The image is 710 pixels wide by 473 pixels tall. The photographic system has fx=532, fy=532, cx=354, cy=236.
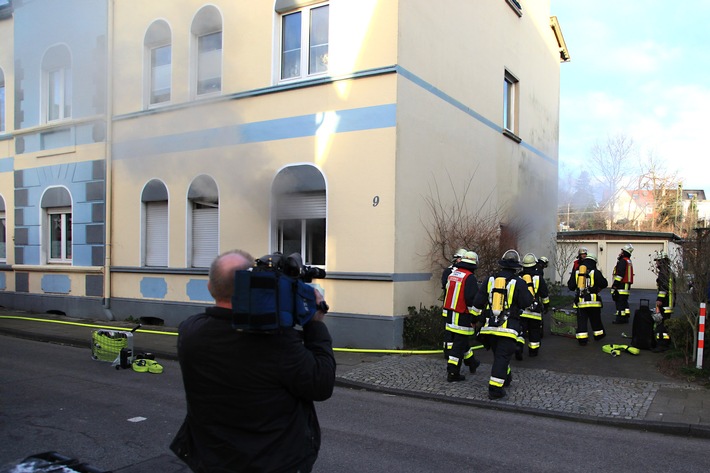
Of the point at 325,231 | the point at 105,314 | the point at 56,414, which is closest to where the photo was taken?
the point at 56,414

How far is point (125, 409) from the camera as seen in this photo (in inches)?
223

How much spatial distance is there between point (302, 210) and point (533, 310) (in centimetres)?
443

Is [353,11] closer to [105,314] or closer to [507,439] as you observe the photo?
[507,439]

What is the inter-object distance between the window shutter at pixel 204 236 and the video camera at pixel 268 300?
923 centimetres

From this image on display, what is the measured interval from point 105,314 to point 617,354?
10.7 metres

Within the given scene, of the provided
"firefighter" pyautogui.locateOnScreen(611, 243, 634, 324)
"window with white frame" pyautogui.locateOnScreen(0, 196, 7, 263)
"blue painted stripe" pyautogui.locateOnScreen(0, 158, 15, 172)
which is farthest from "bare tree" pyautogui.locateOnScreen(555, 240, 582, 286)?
"window with white frame" pyautogui.locateOnScreen(0, 196, 7, 263)

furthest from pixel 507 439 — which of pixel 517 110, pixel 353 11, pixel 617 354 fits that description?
pixel 517 110

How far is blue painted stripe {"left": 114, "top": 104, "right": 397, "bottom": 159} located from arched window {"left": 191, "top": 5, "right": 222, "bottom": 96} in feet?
3.46

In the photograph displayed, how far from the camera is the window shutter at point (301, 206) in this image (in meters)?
9.77

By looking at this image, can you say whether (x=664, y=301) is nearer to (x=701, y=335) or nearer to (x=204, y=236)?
(x=701, y=335)

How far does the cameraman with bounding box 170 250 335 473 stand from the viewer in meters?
1.98

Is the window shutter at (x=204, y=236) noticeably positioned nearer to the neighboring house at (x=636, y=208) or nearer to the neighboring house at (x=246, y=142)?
the neighboring house at (x=246, y=142)

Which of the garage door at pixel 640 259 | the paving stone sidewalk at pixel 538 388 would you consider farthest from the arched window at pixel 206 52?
the garage door at pixel 640 259

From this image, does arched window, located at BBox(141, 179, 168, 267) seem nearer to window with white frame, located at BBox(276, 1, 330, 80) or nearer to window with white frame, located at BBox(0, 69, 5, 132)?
window with white frame, located at BBox(276, 1, 330, 80)
